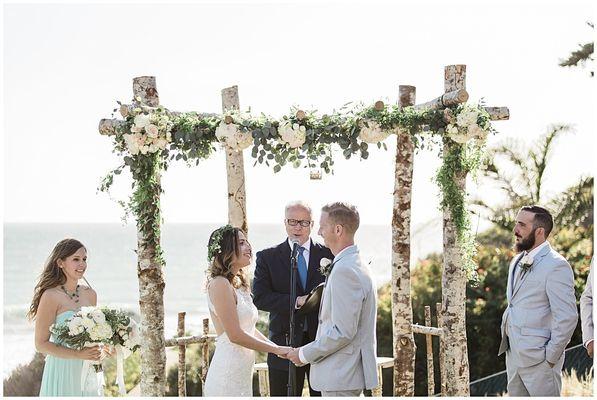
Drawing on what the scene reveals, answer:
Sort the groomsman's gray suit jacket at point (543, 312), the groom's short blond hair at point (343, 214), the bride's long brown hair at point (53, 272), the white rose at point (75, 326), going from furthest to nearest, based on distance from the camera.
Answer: the bride's long brown hair at point (53, 272), the groomsman's gray suit jacket at point (543, 312), the white rose at point (75, 326), the groom's short blond hair at point (343, 214)

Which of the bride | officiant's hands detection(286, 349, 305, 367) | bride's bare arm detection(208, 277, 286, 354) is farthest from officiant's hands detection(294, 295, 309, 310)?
officiant's hands detection(286, 349, 305, 367)

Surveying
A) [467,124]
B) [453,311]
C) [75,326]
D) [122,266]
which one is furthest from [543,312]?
[122,266]

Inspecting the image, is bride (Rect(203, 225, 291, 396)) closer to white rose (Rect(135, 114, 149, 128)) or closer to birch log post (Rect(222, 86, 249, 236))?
white rose (Rect(135, 114, 149, 128))

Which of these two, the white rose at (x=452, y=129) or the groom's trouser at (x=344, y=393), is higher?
the white rose at (x=452, y=129)

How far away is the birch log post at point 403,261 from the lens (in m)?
7.58

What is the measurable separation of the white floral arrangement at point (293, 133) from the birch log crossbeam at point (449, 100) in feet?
3.49

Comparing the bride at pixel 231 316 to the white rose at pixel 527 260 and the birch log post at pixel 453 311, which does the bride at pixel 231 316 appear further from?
the birch log post at pixel 453 311

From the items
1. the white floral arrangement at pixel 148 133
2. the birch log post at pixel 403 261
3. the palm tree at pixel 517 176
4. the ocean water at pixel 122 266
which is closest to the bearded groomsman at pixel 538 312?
the birch log post at pixel 403 261

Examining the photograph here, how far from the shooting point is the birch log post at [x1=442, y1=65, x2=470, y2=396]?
7.55m

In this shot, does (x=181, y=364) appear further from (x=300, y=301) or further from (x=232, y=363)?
(x=232, y=363)

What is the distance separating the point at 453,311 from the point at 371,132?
1875 mm

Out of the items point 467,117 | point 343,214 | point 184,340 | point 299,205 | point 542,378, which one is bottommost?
point 542,378

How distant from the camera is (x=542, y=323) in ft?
18.9

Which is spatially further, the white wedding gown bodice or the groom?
the white wedding gown bodice
